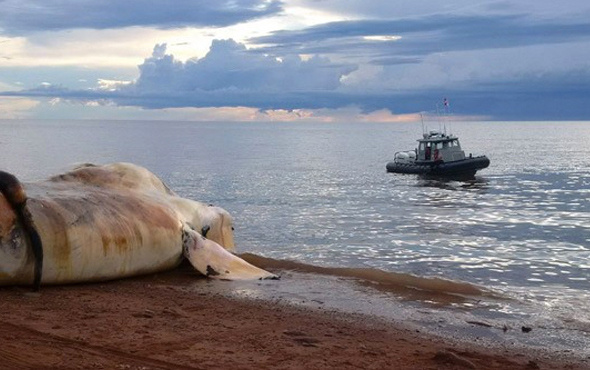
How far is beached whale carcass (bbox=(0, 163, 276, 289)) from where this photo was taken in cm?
964

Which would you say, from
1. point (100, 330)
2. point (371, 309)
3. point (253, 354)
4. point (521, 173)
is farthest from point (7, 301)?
point (521, 173)

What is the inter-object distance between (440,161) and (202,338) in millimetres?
43871

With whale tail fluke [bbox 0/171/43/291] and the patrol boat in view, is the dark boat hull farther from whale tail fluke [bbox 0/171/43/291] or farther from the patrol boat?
whale tail fluke [bbox 0/171/43/291]

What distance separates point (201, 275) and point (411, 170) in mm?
40764

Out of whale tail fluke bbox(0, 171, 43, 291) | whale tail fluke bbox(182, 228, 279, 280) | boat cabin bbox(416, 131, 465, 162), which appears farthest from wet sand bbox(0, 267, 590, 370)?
boat cabin bbox(416, 131, 465, 162)

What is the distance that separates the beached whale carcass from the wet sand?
43 cm

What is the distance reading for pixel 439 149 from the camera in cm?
5222

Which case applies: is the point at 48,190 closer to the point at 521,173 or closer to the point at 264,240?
the point at 264,240

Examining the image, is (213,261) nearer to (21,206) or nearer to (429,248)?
(21,206)

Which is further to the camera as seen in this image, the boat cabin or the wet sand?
the boat cabin

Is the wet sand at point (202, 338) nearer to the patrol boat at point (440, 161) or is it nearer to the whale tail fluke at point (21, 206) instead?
the whale tail fluke at point (21, 206)

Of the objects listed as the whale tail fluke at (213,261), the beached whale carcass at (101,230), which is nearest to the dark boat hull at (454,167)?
the beached whale carcass at (101,230)

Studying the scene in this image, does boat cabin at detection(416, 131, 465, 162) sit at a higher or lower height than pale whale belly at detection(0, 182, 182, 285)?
lower

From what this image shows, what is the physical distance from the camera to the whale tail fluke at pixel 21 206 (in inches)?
378
